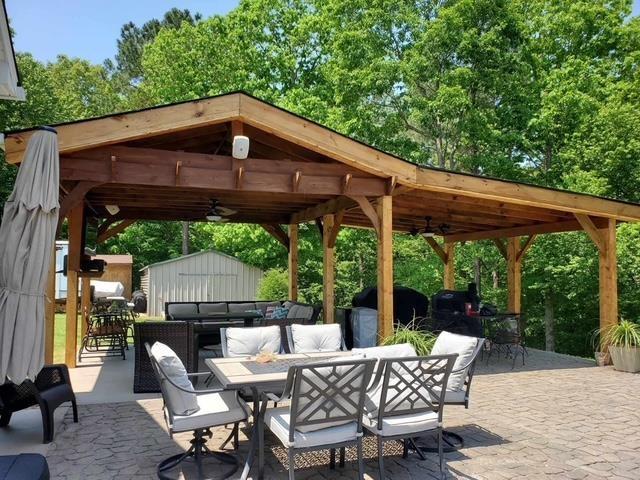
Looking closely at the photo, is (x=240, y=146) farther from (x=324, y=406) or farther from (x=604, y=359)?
(x=604, y=359)

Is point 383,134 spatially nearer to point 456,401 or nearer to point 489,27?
point 489,27

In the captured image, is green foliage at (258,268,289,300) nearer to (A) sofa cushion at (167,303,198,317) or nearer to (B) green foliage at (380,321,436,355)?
(A) sofa cushion at (167,303,198,317)

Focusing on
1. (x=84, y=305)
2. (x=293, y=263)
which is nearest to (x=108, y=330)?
(x=84, y=305)

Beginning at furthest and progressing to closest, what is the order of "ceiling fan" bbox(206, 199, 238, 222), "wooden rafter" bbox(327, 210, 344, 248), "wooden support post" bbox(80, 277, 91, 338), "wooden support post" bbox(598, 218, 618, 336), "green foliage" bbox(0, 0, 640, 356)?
"green foliage" bbox(0, 0, 640, 356) < "wooden support post" bbox(80, 277, 91, 338) < "wooden rafter" bbox(327, 210, 344, 248) < "wooden support post" bbox(598, 218, 618, 336) < "ceiling fan" bbox(206, 199, 238, 222)

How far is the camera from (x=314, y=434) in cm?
308

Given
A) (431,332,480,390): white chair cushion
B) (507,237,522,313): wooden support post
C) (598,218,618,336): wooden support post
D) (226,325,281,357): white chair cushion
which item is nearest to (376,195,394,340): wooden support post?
(226,325,281,357): white chair cushion

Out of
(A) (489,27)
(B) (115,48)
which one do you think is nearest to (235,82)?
(A) (489,27)

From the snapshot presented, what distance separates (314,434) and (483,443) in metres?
1.86

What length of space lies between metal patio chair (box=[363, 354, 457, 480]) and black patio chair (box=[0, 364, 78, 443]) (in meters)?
2.66

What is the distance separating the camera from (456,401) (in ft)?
13.2

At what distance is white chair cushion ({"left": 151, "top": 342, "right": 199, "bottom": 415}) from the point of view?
10.8 feet

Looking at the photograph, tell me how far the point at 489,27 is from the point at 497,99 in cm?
238

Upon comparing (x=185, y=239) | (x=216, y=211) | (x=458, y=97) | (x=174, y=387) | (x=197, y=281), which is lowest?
(x=174, y=387)

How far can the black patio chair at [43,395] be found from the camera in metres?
4.05
